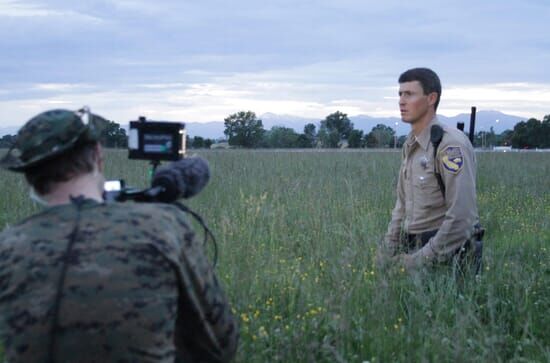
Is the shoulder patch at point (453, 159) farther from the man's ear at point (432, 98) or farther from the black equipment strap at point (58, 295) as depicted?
the black equipment strap at point (58, 295)

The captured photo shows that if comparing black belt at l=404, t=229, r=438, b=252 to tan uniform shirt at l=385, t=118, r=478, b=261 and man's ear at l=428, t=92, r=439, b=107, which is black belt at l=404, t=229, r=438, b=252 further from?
man's ear at l=428, t=92, r=439, b=107

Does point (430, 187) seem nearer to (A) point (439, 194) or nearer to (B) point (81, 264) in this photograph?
(A) point (439, 194)

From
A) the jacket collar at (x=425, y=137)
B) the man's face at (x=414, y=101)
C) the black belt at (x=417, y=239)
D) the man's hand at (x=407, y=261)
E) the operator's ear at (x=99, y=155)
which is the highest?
the man's face at (x=414, y=101)

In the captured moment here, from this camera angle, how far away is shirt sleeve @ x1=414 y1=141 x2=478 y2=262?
4.21 m

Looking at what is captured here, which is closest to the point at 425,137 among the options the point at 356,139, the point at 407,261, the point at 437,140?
the point at 437,140

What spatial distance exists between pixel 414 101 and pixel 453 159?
50 cm

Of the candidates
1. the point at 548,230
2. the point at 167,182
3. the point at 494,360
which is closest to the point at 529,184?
the point at 548,230

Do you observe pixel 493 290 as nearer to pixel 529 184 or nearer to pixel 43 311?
pixel 43 311

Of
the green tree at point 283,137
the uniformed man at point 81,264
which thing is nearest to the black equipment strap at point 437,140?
the uniformed man at point 81,264

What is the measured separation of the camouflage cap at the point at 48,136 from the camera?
180 centimetres

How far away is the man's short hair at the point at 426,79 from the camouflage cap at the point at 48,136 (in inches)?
118

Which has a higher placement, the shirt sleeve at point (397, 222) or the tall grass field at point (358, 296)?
the shirt sleeve at point (397, 222)

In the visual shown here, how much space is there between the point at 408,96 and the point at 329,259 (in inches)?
47.5

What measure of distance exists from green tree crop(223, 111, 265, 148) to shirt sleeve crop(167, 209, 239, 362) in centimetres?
3705
